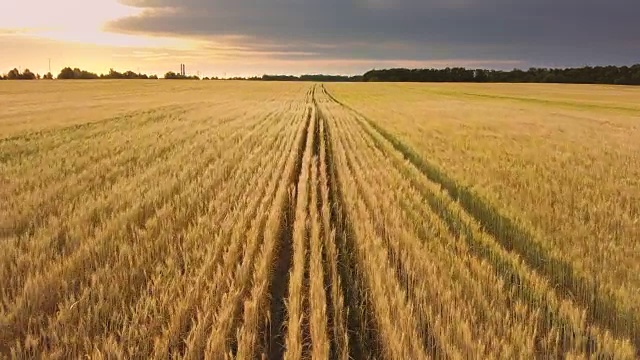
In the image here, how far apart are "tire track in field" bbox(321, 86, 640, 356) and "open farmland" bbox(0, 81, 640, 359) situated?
Answer: 0.02 m

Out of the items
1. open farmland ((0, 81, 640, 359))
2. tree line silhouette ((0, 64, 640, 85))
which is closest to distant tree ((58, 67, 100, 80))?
tree line silhouette ((0, 64, 640, 85))

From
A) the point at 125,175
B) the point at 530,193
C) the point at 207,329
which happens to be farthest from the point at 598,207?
the point at 125,175

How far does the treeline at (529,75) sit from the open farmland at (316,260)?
101m

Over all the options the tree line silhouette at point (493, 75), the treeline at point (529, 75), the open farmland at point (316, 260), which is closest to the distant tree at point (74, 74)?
the tree line silhouette at point (493, 75)

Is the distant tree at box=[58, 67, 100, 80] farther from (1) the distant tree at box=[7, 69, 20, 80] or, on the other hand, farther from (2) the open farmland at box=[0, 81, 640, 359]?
(2) the open farmland at box=[0, 81, 640, 359]

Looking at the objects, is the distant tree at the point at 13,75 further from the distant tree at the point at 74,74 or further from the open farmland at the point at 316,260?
the open farmland at the point at 316,260

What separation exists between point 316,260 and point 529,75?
384 feet

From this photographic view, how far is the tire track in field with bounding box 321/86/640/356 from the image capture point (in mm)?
3932

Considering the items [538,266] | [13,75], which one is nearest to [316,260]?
[538,266]

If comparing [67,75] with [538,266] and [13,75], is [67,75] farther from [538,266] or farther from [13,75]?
[538,266]

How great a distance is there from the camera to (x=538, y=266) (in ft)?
17.2

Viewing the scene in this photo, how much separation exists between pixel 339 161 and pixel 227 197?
12.9 ft

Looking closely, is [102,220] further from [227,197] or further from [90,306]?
[90,306]

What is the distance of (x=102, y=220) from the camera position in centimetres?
636
